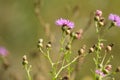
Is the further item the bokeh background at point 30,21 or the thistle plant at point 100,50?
the bokeh background at point 30,21

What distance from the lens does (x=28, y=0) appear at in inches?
206

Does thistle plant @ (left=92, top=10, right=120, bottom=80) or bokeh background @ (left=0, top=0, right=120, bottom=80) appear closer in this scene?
thistle plant @ (left=92, top=10, right=120, bottom=80)

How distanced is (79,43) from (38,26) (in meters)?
0.56

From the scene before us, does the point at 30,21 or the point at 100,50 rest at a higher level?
the point at 30,21

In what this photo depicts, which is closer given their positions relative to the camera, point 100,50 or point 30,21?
point 100,50

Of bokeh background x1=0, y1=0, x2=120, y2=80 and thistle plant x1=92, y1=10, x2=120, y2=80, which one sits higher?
bokeh background x1=0, y1=0, x2=120, y2=80

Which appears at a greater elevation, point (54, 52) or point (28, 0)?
point (28, 0)

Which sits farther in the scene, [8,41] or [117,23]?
[8,41]

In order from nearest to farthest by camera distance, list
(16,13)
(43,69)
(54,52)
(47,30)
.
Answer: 1. (47,30)
2. (43,69)
3. (54,52)
4. (16,13)

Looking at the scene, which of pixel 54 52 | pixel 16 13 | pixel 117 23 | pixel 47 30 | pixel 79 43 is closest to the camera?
pixel 117 23

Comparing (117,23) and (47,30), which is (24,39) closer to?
(47,30)

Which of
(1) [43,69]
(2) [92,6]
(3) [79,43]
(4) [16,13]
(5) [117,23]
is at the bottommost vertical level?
(5) [117,23]

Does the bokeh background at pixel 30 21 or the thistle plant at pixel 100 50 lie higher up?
the bokeh background at pixel 30 21

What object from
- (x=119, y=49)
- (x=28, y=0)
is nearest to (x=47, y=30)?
(x=119, y=49)
